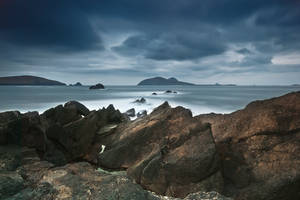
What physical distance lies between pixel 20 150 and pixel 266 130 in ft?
29.6

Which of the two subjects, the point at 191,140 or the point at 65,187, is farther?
the point at 191,140

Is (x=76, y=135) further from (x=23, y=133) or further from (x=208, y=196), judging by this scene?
(x=208, y=196)

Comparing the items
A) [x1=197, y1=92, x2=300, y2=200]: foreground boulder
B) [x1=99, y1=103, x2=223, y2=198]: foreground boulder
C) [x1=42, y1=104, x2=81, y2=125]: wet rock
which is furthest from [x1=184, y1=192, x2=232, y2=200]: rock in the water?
[x1=42, y1=104, x2=81, y2=125]: wet rock

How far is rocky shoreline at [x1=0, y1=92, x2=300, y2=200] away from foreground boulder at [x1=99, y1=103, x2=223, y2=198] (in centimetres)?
3

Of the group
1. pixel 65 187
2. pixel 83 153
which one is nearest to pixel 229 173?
pixel 65 187

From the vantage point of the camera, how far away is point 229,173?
23.1 feet

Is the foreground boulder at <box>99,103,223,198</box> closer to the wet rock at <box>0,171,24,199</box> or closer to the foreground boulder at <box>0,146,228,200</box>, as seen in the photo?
the foreground boulder at <box>0,146,228,200</box>

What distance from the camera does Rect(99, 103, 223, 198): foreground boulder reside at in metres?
6.60

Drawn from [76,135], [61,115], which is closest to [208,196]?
[76,135]

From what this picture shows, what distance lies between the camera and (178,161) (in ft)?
22.4

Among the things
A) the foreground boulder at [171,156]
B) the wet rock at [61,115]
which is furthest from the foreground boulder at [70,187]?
the wet rock at [61,115]

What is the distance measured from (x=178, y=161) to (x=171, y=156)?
44 centimetres

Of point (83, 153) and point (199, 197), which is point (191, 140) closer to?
point (199, 197)

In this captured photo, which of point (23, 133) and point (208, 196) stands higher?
point (23, 133)
